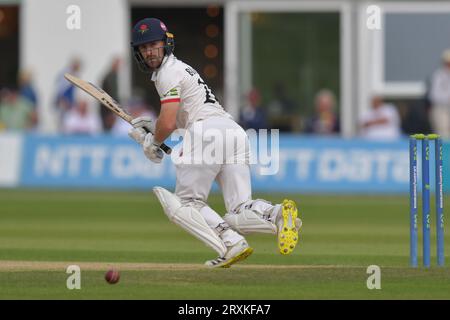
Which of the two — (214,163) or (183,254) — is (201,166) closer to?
(214,163)

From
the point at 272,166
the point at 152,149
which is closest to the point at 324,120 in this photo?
A: the point at 272,166

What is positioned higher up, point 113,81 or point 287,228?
point 113,81

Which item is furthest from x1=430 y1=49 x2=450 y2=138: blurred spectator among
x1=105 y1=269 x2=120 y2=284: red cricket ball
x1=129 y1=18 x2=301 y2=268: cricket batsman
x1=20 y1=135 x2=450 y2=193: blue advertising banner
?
x1=105 y1=269 x2=120 y2=284: red cricket ball

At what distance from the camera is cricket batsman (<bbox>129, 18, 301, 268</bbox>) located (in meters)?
8.14

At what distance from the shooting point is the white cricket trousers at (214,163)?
8281 millimetres

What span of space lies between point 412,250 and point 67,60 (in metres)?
13.8

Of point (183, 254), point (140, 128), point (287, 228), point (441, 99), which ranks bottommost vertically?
point (183, 254)

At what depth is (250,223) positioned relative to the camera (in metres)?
8.27

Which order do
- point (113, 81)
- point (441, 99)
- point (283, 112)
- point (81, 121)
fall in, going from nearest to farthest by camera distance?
point (81, 121)
point (441, 99)
point (113, 81)
point (283, 112)

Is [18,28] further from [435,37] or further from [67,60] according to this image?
[435,37]

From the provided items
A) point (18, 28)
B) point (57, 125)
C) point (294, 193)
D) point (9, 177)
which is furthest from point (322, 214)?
point (18, 28)

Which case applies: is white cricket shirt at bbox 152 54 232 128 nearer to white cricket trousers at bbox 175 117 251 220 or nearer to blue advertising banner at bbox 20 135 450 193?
white cricket trousers at bbox 175 117 251 220

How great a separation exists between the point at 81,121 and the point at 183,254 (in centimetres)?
894

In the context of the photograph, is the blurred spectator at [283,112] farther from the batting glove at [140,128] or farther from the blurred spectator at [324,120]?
the batting glove at [140,128]
